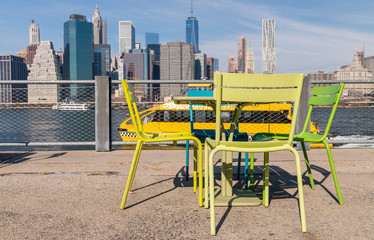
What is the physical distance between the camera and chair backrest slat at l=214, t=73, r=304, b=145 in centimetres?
207

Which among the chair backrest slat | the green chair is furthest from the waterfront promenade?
the chair backrest slat

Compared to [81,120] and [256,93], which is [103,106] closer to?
[256,93]

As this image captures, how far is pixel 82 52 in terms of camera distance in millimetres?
183500

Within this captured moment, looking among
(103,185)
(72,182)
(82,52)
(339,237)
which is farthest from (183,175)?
(82,52)

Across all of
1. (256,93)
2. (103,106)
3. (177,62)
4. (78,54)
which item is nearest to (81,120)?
(103,106)

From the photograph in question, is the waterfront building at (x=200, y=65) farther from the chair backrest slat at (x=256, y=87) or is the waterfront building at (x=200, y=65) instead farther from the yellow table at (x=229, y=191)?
the chair backrest slat at (x=256, y=87)

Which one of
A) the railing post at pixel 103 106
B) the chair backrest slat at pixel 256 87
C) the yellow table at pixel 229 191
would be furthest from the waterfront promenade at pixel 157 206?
the railing post at pixel 103 106

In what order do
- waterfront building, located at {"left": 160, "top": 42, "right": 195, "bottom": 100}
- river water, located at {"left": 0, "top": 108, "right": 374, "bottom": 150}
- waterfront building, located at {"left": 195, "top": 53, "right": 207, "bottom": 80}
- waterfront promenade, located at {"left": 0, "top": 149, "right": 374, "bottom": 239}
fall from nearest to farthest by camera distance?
waterfront promenade, located at {"left": 0, "top": 149, "right": 374, "bottom": 239}
river water, located at {"left": 0, "top": 108, "right": 374, "bottom": 150}
waterfront building, located at {"left": 160, "top": 42, "right": 195, "bottom": 100}
waterfront building, located at {"left": 195, "top": 53, "right": 207, "bottom": 80}

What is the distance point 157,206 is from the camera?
95.8 inches

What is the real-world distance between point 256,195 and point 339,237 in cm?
87

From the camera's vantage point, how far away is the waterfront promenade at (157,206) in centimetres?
195

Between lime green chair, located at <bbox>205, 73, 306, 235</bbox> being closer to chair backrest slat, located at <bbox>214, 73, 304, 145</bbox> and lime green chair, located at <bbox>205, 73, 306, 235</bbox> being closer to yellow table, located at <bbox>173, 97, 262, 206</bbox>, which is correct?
Result: chair backrest slat, located at <bbox>214, 73, 304, 145</bbox>

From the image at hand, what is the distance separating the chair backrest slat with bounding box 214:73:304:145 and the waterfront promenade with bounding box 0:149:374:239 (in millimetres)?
531

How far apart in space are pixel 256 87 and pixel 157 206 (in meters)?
1.08
